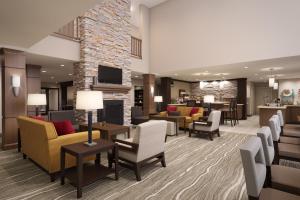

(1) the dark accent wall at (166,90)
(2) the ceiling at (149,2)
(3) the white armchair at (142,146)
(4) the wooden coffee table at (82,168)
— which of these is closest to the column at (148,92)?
(1) the dark accent wall at (166,90)

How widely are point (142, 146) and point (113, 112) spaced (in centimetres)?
421

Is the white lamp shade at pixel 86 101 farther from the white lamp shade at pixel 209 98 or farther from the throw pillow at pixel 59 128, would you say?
the white lamp shade at pixel 209 98

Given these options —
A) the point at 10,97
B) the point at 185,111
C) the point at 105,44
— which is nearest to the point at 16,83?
the point at 10,97

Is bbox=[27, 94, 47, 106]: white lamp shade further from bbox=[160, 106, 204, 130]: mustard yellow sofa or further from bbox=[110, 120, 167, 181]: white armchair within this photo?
bbox=[160, 106, 204, 130]: mustard yellow sofa

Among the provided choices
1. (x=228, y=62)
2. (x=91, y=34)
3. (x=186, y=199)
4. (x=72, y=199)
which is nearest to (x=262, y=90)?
(x=228, y=62)

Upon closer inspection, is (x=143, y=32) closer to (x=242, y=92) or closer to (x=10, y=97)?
(x=10, y=97)

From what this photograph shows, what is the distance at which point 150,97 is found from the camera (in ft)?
32.2

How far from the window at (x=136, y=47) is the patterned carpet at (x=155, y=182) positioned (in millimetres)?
5942

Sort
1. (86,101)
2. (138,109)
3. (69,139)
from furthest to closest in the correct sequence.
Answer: (138,109)
(69,139)
(86,101)

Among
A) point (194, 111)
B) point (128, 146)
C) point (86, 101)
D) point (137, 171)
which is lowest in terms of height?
point (137, 171)

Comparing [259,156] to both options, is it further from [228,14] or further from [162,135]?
[228,14]

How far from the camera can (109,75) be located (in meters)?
6.72

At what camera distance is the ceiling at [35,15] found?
2540 mm

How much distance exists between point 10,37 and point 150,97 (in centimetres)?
673
